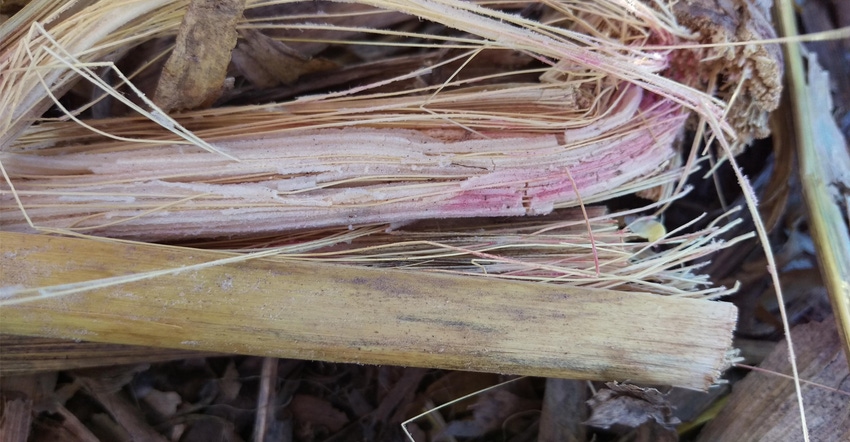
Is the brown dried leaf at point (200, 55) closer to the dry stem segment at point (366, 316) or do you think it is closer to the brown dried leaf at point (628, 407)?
the dry stem segment at point (366, 316)

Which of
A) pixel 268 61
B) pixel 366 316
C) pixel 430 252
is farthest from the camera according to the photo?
pixel 268 61

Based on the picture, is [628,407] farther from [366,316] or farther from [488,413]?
[366,316]

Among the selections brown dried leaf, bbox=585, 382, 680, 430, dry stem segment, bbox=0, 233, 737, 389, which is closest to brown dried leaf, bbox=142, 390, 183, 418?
dry stem segment, bbox=0, 233, 737, 389

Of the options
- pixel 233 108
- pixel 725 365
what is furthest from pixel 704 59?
pixel 233 108

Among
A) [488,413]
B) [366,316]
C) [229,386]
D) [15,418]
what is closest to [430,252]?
[366,316]

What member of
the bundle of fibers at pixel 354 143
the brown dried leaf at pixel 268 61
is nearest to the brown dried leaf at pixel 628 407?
the bundle of fibers at pixel 354 143

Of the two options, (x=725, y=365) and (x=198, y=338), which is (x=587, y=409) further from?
(x=198, y=338)
